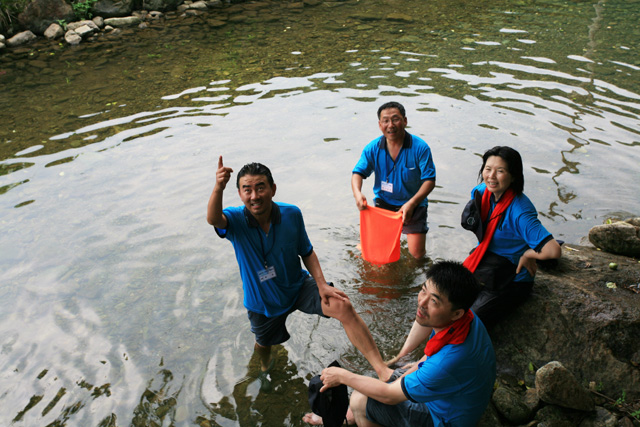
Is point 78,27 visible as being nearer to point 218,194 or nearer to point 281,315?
point 218,194

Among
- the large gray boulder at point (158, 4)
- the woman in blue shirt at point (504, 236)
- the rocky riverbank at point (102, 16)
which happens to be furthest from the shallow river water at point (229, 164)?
the large gray boulder at point (158, 4)

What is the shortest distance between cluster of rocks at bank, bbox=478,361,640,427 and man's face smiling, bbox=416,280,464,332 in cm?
104

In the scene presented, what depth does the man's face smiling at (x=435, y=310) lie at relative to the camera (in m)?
3.14

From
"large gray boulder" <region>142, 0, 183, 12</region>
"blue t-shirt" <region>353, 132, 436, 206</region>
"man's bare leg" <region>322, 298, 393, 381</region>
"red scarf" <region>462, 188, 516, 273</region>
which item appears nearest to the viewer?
"man's bare leg" <region>322, 298, 393, 381</region>

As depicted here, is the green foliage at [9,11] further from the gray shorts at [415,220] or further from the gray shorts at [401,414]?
the gray shorts at [401,414]

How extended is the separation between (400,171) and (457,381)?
2995 mm

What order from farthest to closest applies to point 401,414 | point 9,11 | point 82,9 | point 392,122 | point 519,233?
point 82,9 < point 9,11 < point 392,122 < point 519,233 < point 401,414

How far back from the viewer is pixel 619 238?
5.35m

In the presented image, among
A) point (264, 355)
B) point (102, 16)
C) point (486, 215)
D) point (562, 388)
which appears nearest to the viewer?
point (562, 388)

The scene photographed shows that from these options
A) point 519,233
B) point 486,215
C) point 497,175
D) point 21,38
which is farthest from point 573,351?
point 21,38

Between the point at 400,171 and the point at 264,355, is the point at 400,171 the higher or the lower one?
the higher one

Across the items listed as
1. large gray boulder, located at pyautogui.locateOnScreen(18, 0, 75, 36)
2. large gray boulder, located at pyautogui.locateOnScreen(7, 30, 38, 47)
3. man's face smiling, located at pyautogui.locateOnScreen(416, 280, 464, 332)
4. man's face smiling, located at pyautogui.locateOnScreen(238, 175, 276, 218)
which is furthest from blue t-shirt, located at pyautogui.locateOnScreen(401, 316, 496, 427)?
large gray boulder, located at pyautogui.locateOnScreen(18, 0, 75, 36)

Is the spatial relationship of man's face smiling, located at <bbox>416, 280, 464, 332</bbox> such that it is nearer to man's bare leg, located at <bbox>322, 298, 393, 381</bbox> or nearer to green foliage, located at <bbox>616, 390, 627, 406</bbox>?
man's bare leg, located at <bbox>322, 298, 393, 381</bbox>

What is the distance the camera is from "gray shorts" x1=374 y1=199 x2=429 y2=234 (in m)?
5.89
